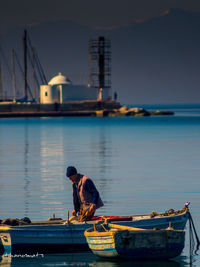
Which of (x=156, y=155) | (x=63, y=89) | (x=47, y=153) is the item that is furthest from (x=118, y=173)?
(x=63, y=89)

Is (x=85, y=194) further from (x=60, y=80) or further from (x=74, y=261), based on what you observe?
(x=60, y=80)

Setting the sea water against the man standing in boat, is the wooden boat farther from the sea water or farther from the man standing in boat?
the man standing in boat

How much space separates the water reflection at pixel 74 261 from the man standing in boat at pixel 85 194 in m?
0.94

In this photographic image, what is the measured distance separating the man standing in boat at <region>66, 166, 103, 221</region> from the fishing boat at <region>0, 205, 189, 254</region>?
0.25 metres

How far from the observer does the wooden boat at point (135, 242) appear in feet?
44.3

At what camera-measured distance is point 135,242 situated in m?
13.6

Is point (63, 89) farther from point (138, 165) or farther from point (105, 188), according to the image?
point (105, 188)

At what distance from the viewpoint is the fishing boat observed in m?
14.2

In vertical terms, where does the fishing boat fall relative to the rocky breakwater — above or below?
below

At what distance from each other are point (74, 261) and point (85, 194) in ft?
5.26

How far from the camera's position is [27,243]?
1434cm

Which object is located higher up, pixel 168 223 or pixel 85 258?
pixel 168 223

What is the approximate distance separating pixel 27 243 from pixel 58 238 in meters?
0.74

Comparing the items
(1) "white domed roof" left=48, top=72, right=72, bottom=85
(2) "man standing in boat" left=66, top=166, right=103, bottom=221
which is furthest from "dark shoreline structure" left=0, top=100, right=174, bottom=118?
(2) "man standing in boat" left=66, top=166, right=103, bottom=221
